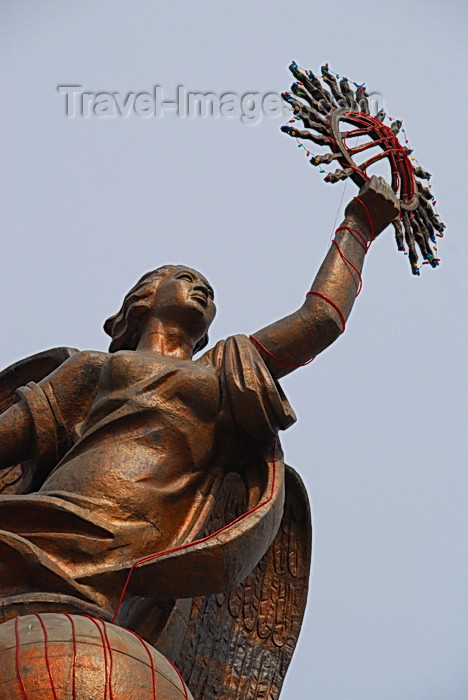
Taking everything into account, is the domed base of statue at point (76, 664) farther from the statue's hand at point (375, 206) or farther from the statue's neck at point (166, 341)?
the statue's hand at point (375, 206)

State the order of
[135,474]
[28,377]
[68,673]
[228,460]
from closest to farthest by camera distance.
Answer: [68,673], [135,474], [228,460], [28,377]

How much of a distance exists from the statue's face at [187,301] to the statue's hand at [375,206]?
1.09 meters

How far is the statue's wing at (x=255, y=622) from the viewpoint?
26.9ft

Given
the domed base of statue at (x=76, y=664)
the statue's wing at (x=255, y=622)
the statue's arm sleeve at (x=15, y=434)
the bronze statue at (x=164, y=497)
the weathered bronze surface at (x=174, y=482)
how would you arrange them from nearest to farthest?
1. the domed base of statue at (x=76, y=664)
2. the bronze statue at (x=164, y=497)
3. the weathered bronze surface at (x=174, y=482)
4. the statue's arm sleeve at (x=15, y=434)
5. the statue's wing at (x=255, y=622)

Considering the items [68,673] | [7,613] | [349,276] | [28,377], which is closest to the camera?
[68,673]

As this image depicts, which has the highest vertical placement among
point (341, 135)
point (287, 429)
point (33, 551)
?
point (341, 135)

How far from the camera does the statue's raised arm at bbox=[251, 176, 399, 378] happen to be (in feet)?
26.5

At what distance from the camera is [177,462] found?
7.55 metres

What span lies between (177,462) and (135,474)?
1.04ft

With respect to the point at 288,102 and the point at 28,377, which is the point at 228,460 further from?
the point at 288,102

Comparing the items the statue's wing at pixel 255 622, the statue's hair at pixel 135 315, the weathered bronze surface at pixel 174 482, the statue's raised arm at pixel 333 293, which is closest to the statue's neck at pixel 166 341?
the weathered bronze surface at pixel 174 482

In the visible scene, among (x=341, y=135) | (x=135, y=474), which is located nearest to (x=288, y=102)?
(x=341, y=135)

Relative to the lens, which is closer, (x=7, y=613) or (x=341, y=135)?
(x=7, y=613)

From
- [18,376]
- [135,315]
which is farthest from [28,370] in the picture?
[135,315]
